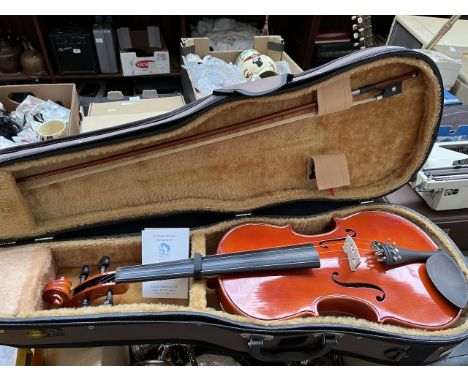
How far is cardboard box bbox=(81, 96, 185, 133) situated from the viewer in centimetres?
172

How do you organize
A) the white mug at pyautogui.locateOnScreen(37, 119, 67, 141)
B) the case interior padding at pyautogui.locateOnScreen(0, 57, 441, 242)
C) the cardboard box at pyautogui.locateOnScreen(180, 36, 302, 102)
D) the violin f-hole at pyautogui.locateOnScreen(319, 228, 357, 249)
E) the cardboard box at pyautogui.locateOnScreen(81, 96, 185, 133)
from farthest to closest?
the cardboard box at pyautogui.locateOnScreen(180, 36, 302, 102) < the cardboard box at pyautogui.locateOnScreen(81, 96, 185, 133) < the white mug at pyautogui.locateOnScreen(37, 119, 67, 141) < the violin f-hole at pyautogui.locateOnScreen(319, 228, 357, 249) < the case interior padding at pyautogui.locateOnScreen(0, 57, 441, 242)

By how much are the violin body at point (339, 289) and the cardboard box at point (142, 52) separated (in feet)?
5.50

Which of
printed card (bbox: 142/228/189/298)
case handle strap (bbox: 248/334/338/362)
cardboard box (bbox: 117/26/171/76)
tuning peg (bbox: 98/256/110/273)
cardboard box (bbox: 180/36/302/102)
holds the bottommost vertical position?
case handle strap (bbox: 248/334/338/362)

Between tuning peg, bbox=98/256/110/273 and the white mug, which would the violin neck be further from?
the white mug

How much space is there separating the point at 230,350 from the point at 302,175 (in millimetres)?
578

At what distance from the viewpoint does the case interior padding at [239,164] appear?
990 millimetres

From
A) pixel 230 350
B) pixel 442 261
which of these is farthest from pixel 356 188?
pixel 230 350

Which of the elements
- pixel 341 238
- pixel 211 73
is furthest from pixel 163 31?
pixel 341 238

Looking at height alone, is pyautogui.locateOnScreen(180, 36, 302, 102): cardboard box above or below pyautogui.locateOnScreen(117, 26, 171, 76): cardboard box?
below

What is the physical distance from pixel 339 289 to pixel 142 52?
211 centimetres

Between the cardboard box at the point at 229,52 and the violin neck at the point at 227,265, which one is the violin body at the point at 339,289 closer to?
the violin neck at the point at 227,265

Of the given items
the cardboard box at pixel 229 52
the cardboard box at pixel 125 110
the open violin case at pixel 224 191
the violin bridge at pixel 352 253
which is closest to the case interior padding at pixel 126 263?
the open violin case at pixel 224 191

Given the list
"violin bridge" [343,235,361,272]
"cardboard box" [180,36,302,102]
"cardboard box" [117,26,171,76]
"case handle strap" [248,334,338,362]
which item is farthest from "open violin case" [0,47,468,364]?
"cardboard box" [117,26,171,76]

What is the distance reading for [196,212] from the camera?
1.16m
